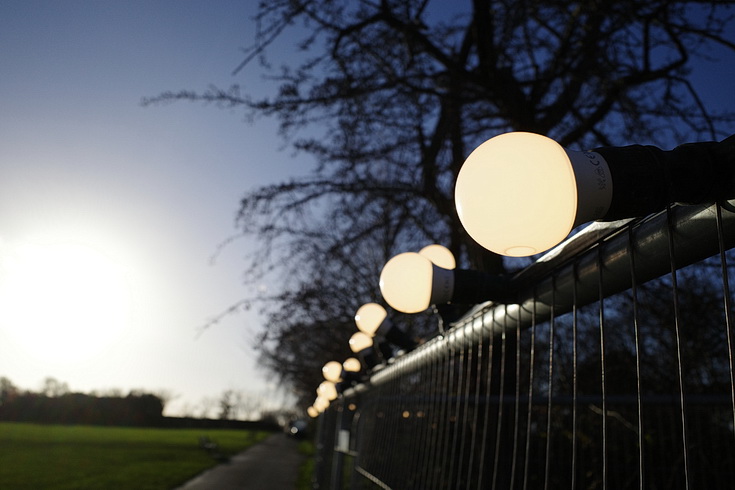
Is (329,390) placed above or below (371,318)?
below

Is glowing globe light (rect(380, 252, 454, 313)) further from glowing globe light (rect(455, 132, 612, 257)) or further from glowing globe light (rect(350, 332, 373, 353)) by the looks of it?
glowing globe light (rect(350, 332, 373, 353))

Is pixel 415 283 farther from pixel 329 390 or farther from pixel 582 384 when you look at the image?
pixel 329 390

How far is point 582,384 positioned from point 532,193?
18.3 feet

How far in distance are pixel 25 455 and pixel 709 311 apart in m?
34.2

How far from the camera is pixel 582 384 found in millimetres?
5906

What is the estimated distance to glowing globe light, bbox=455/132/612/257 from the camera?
3.00 ft

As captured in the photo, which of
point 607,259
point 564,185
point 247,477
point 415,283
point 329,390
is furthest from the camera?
point 247,477

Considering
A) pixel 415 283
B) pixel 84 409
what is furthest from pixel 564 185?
pixel 84 409

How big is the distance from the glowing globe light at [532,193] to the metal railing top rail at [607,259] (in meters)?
0.23

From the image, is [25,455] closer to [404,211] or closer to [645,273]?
[404,211]

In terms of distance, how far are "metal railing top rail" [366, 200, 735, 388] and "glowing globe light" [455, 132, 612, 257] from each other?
0.23 meters

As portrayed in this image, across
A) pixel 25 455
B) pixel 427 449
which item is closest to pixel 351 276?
pixel 427 449

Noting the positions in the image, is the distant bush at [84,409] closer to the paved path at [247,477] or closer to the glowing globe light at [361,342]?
the paved path at [247,477]

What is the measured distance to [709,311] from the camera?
497cm
